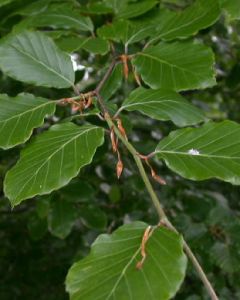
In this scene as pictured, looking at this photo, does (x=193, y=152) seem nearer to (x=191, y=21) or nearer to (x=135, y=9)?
(x=191, y=21)

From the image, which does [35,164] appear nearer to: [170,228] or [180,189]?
[170,228]

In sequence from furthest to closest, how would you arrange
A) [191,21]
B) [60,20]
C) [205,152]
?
[60,20]
[191,21]
[205,152]

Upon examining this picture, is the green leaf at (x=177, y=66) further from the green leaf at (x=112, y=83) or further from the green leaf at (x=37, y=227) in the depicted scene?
the green leaf at (x=37, y=227)

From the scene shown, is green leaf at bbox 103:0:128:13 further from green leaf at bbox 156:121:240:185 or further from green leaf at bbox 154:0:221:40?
green leaf at bbox 156:121:240:185

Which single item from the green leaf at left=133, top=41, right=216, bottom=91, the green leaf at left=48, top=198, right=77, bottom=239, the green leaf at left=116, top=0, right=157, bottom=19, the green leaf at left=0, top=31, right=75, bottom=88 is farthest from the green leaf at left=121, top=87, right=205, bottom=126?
the green leaf at left=48, top=198, right=77, bottom=239

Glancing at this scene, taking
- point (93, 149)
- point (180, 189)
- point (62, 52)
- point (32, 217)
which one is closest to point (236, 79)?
point (180, 189)

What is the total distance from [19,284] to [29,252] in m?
0.13

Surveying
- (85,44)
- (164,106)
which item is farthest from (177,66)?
(85,44)

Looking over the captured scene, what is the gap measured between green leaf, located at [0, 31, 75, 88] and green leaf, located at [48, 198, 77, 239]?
595mm

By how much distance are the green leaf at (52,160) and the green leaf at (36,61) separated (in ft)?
0.47

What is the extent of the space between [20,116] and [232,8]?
0.48 m

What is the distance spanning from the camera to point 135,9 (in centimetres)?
118

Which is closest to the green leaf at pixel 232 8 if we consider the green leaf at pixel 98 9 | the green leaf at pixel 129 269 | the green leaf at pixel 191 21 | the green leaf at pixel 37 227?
the green leaf at pixel 191 21

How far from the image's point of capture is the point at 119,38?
1131mm
